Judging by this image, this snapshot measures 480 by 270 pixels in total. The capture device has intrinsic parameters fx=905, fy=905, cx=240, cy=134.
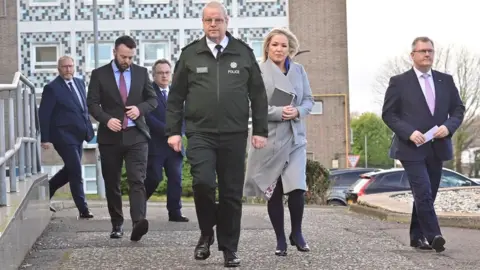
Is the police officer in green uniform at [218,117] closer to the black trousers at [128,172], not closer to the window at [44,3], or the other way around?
the black trousers at [128,172]

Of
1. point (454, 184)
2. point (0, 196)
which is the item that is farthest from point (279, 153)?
point (454, 184)

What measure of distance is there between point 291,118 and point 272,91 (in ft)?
1.07

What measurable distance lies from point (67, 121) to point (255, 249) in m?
3.86

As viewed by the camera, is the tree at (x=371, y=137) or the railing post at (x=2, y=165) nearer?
the railing post at (x=2, y=165)

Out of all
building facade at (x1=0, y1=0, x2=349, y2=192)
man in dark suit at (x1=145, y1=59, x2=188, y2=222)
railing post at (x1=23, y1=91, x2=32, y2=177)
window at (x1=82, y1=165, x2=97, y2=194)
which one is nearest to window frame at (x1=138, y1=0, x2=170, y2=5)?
building facade at (x1=0, y1=0, x2=349, y2=192)

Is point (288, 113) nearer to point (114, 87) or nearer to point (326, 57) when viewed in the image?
point (114, 87)

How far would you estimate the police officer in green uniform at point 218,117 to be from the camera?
7137 mm

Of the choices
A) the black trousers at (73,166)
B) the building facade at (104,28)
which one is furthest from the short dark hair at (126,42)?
the building facade at (104,28)

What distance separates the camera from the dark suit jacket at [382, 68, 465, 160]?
8.39 meters

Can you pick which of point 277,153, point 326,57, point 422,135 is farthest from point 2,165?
point 326,57

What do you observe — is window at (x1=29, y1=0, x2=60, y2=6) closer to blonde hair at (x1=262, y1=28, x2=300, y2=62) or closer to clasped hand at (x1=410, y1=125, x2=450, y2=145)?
blonde hair at (x1=262, y1=28, x2=300, y2=62)

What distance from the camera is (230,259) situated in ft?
23.2

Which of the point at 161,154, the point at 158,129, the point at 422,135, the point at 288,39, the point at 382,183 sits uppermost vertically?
the point at 288,39

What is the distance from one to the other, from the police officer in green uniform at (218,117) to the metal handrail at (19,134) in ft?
4.51
